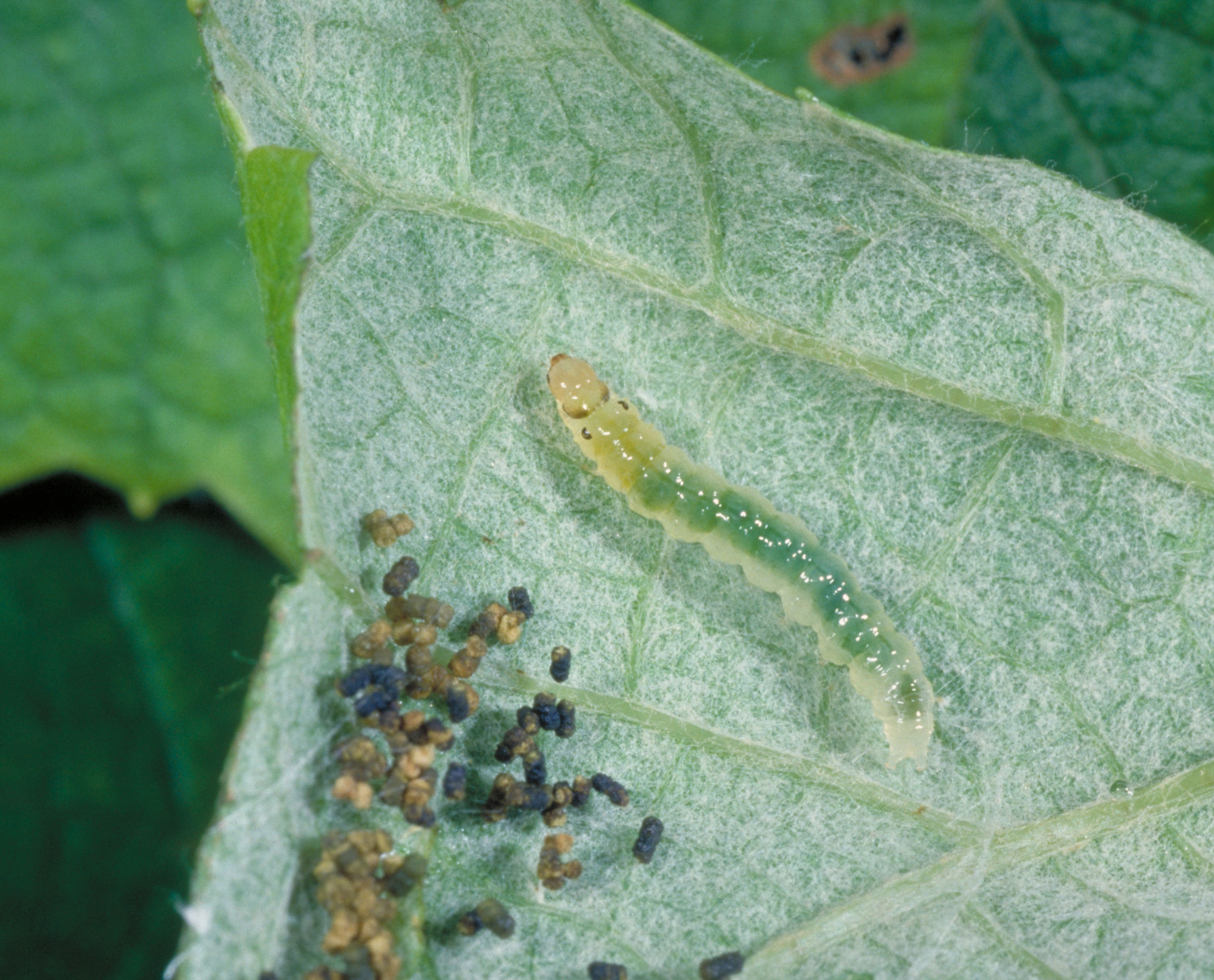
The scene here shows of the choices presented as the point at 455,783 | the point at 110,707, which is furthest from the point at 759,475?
the point at 110,707

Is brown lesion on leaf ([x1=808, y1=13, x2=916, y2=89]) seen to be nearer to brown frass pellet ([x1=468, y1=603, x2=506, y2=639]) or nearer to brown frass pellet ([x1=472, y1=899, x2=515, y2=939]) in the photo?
brown frass pellet ([x1=468, y1=603, x2=506, y2=639])

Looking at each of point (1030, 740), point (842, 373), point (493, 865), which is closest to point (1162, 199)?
point (842, 373)

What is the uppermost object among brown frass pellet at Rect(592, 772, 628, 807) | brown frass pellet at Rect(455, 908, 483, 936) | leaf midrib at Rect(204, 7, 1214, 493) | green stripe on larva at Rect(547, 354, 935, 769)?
leaf midrib at Rect(204, 7, 1214, 493)

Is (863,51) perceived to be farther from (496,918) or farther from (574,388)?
(496,918)

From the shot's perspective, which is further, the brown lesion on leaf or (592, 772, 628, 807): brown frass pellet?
the brown lesion on leaf

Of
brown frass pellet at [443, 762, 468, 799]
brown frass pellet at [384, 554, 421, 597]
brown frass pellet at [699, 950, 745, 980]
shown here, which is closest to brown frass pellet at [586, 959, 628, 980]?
brown frass pellet at [699, 950, 745, 980]

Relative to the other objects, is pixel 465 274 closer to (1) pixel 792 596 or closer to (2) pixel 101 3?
(1) pixel 792 596
